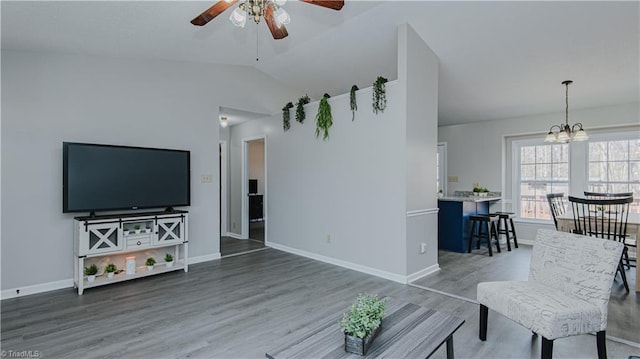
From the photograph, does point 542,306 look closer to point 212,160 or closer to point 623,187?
point 212,160

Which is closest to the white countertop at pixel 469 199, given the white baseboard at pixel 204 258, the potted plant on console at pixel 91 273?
the white baseboard at pixel 204 258

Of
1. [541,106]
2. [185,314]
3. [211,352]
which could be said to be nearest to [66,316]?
[185,314]

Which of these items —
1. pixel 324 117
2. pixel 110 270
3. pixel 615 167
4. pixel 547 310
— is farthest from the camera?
pixel 615 167

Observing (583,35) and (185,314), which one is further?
(583,35)

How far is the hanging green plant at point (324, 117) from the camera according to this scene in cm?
476

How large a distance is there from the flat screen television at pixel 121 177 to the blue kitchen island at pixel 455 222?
13.7 feet

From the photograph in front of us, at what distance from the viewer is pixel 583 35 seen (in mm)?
3494

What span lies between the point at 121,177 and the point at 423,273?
399 centimetres

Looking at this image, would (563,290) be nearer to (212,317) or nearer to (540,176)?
(212,317)

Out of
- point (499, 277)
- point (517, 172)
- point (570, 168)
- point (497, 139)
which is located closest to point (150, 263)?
point (499, 277)

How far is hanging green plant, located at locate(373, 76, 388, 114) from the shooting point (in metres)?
4.04

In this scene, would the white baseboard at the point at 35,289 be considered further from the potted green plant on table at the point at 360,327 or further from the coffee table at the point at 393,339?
the potted green plant on table at the point at 360,327

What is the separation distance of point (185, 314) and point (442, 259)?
3.72 metres

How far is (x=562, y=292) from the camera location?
2.28 metres
